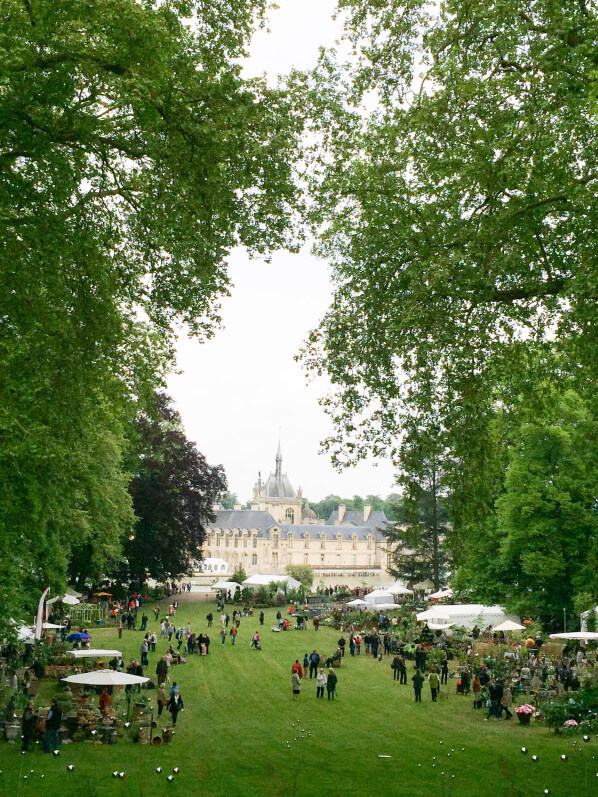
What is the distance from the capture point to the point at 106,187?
44.1 ft

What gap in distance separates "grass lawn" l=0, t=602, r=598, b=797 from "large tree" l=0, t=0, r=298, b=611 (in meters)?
4.86

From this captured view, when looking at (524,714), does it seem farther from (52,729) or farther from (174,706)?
(52,729)

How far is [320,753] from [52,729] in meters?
5.90

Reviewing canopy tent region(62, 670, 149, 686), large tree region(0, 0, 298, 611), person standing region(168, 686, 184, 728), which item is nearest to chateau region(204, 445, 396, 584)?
person standing region(168, 686, 184, 728)

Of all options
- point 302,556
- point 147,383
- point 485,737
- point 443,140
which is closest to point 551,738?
point 485,737

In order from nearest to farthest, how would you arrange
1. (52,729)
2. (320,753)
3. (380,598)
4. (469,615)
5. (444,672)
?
(320,753)
(52,729)
(444,672)
(469,615)
(380,598)

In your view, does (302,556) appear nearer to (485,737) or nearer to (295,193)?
(485,737)

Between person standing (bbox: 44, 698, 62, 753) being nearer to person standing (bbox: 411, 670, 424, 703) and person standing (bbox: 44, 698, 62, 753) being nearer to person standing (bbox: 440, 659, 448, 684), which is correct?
person standing (bbox: 411, 670, 424, 703)

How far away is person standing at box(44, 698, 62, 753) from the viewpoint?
51.3 feet

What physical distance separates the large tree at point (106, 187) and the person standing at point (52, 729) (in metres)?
3.45

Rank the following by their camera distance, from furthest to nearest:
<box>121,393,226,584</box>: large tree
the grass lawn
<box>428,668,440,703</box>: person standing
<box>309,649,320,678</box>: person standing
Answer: <box>121,393,226,584</box>: large tree → <box>309,649,320,678</box>: person standing → <box>428,668,440,703</box>: person standing → the grass lawn

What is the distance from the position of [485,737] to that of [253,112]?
50.6ft

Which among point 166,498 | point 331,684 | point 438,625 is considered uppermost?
point 166,498

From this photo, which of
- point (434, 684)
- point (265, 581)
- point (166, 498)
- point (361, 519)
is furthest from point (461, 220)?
point (361, 519)
